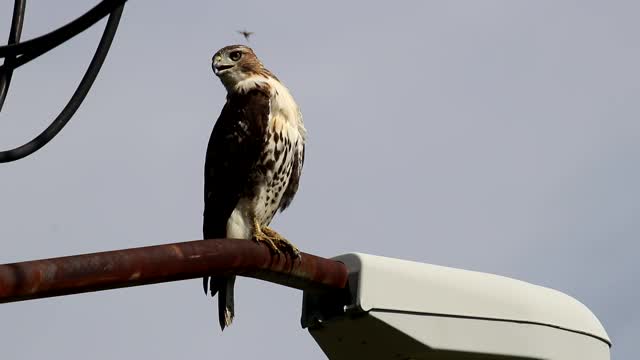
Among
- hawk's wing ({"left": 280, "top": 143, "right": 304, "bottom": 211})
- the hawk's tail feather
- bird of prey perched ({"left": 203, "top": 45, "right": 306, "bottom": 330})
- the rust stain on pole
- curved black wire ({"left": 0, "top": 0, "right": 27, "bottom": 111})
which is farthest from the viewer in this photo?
hawk's wing ({"left": 280, "top": 143, "right": 304, "bottom": 211})

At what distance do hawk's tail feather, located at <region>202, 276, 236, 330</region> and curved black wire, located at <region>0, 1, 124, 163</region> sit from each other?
10.2ft

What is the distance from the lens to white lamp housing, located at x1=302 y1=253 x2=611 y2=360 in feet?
11.7

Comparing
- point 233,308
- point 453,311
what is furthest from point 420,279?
point 233,308

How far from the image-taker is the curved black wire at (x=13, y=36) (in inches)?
127

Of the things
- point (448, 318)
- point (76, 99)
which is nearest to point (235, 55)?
point (448, 318)

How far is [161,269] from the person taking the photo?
10.6ft

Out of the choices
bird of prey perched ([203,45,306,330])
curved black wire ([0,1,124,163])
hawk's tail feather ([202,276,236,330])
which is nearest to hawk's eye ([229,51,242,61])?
bird of prey perched ([203,45,306,330])

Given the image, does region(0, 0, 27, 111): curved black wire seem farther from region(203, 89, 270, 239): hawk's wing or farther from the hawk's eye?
the hawk's eye

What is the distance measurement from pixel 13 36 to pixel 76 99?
22 cm

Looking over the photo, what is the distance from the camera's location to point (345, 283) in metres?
3.72

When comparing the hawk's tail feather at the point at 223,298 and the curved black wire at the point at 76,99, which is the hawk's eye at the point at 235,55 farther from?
the curved black wire at the point at 76,99

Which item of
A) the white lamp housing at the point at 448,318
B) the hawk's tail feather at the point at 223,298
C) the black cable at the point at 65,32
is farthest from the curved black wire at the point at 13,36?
the hawk's tail feather at the point at 223,298

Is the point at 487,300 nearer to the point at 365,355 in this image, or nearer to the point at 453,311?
the point at 453,311

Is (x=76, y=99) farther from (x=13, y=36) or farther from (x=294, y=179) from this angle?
(x=294, y=179)
